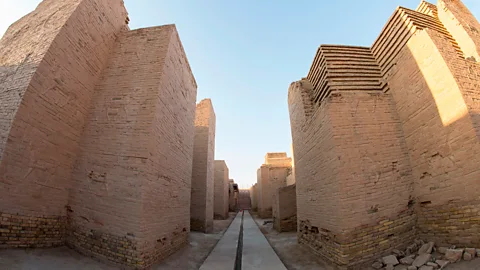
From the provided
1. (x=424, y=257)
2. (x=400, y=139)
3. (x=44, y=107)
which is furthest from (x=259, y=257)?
(x=44, y=107)

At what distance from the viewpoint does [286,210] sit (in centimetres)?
922

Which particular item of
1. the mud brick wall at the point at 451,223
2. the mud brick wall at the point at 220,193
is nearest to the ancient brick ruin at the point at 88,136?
the mud brick wall at the point at 451,223

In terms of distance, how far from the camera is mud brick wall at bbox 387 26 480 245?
366 cm

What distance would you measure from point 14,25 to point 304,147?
7729 mm

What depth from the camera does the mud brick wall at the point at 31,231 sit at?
3.55m

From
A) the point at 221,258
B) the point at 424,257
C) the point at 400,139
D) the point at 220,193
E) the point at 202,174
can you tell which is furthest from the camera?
the point at 220,193

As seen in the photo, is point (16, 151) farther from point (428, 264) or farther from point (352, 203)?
point (428, 264)

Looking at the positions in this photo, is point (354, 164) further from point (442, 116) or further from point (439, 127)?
point (442, 116)

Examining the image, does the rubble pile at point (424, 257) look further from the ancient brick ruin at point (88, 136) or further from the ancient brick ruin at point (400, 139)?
the ancient brick ruin at point (88, 136)

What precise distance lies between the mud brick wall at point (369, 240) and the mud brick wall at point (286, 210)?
14.7 feet

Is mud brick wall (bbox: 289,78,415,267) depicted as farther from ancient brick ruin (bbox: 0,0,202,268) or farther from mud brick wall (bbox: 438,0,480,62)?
ancient brick ruin (bbox: 0,0,202,268)

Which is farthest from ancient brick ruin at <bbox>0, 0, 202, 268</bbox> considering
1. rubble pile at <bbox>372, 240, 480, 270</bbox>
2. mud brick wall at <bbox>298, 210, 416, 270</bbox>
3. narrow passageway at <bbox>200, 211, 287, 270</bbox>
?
rubble pile at <bbox>372, 240, 480, 270</bbox>

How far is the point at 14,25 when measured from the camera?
5543mm

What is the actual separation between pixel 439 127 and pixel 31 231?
7078 millimetres
